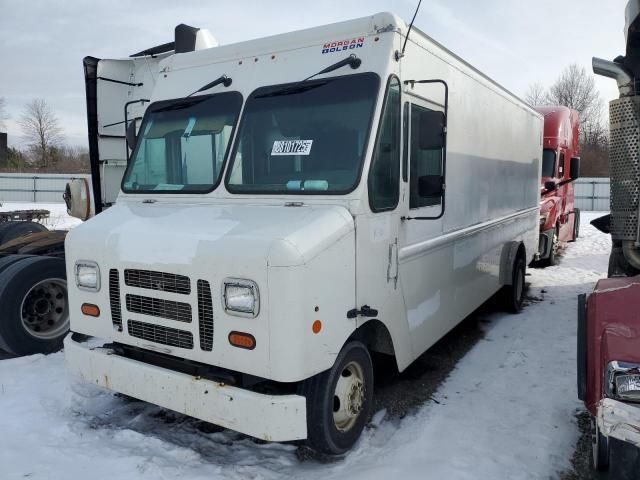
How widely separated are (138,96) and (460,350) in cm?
527

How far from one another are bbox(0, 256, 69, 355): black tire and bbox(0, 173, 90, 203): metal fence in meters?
30.7

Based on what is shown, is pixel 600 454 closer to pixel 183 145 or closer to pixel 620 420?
pixel 620 420

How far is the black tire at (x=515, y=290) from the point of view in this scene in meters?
7.39

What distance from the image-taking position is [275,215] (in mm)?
3438

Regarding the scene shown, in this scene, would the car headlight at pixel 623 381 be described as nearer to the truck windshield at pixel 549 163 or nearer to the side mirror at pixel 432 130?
the side mirror at pixel 432 130

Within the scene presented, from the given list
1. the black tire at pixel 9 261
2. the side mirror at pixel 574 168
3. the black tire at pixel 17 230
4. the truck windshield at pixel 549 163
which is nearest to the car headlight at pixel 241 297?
the black tire at pixel 9 261

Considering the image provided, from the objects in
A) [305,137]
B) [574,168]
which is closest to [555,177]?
[574,168]

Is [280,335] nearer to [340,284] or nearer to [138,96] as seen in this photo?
[340,284]

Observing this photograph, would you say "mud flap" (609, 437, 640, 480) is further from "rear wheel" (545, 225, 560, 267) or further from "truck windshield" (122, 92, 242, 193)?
"rear wheel" (545, 225, 560, 267)

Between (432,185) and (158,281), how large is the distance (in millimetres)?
2043

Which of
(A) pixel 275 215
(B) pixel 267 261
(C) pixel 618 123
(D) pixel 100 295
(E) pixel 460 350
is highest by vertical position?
(C) pixel 618 123

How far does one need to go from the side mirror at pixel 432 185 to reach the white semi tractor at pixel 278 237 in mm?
13

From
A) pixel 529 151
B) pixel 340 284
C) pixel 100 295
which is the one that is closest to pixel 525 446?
pixel 340 284

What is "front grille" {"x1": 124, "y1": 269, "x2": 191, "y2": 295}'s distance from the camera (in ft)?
10.6
